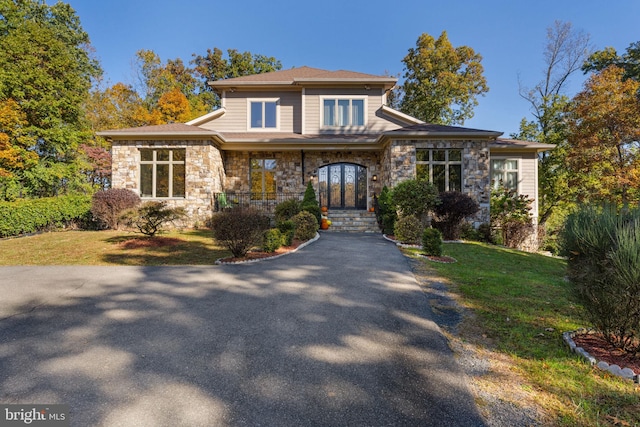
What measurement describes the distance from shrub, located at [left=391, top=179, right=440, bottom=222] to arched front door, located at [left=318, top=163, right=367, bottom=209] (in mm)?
4422

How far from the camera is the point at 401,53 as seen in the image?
22.0 m

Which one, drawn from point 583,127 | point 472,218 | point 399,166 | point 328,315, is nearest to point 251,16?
point 399,166

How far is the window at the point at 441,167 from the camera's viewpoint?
12742 millimetres

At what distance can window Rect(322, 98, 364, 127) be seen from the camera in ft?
49.4

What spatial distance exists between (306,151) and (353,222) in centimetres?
438

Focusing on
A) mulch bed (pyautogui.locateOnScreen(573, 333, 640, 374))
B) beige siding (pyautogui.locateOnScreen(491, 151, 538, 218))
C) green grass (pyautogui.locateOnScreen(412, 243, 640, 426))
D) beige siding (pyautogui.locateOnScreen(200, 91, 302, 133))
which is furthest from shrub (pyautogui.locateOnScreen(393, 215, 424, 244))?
beige siding (pyautogui.locateOnScreen(491, 151, 538, 218))

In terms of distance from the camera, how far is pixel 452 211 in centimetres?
1052

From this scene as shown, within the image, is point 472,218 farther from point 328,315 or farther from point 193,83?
point 193,83

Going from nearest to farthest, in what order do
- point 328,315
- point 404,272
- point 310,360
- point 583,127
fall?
point 310,360, point 328,315, point 404,272, point 583,127

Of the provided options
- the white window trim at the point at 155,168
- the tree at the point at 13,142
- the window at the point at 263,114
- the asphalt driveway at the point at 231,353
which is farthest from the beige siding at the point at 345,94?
the tree at the point at 13,142

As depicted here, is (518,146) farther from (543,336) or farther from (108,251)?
(108,251)

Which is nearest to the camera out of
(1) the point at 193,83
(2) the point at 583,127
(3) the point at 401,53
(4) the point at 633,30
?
(2) the point at 583,127

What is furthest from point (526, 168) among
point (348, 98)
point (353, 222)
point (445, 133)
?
point (348, 98)

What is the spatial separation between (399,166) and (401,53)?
14260 mm
